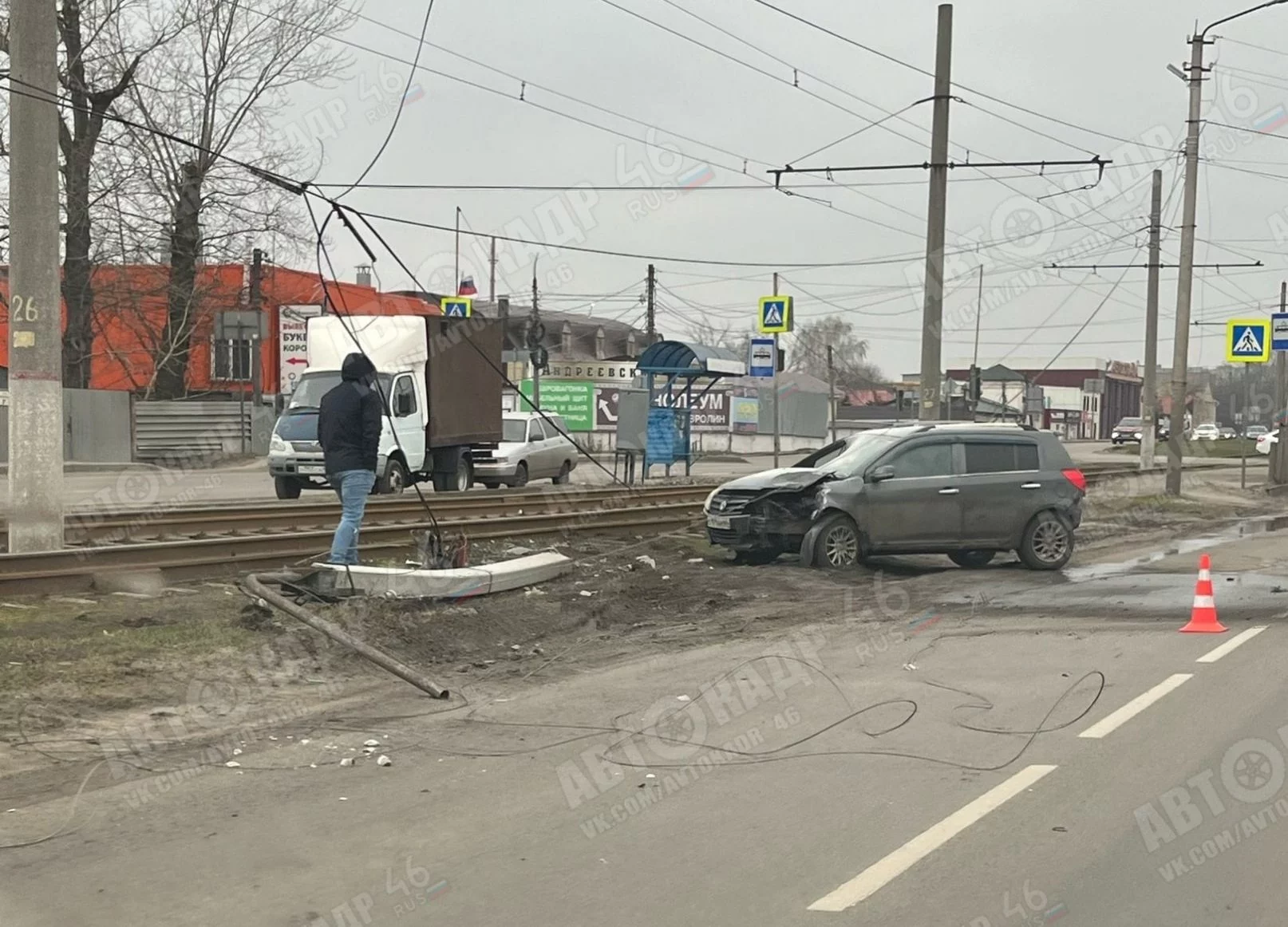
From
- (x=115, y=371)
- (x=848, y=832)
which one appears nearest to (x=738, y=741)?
(x=848, y=832)

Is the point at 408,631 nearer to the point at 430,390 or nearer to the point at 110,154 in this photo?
the point at 430,390

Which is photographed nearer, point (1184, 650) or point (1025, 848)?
point (1025, 848)

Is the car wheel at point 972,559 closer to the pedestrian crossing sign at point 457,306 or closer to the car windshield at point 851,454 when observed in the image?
the car windshield at point 851,454

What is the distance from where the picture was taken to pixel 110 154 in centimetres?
3356

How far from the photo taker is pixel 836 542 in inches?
575

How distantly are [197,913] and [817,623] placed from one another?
24.2 feet

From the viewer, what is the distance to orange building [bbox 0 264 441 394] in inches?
1511

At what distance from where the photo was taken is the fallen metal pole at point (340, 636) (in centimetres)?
852

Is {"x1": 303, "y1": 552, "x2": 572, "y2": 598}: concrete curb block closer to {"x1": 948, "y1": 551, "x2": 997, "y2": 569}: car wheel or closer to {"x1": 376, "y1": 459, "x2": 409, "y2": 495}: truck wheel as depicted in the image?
{"x1": 948, "y1": 551, "x2": 997, "y2": 569}: car wheel

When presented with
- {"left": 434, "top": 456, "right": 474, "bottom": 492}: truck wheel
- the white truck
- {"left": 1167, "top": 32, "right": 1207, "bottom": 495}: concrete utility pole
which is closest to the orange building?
{"left": 434, "top": 456, "right": 474, "bottom": 492}: truck wheel

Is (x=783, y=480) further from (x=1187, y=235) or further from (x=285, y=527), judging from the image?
(x=1187, y=235)

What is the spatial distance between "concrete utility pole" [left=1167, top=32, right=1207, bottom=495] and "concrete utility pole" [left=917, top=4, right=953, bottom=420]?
8.29 metres

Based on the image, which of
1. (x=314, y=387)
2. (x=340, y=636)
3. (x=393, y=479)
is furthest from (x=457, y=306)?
(x=340, y=636)

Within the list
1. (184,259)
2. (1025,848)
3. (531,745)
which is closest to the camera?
(1025,848)
